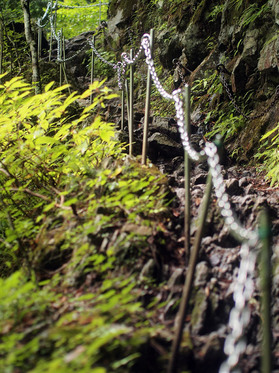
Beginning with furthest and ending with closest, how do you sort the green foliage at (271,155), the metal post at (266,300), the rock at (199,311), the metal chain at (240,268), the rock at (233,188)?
the green foliage at (271,155)
the rock at (233,188)
the rock at (199,311)
the metal chain at (240,268)
the metal post at (266,300)

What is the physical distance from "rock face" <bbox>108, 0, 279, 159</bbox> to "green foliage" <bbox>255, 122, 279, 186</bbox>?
0.25m

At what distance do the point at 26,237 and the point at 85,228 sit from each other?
653 millimetres

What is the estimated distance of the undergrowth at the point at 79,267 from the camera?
1.51m

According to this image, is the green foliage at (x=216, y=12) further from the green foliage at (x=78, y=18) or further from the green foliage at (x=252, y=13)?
the green foliage at (x=78, y=18)

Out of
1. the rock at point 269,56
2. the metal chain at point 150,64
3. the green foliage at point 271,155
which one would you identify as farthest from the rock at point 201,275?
the rock at point 269,56

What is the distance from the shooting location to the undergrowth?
1513 mm

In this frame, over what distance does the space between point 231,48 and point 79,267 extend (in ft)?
20.8

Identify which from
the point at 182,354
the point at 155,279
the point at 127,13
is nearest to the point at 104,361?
the point at 182,354

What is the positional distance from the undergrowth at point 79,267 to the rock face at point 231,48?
336 cm

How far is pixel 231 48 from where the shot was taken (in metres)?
6.82

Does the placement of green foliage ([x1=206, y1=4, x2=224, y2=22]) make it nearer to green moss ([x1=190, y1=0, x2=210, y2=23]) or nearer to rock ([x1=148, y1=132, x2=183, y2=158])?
green moss ([x1=190, y1=0, x2=210, y2=23])

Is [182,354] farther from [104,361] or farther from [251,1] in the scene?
[251,1]

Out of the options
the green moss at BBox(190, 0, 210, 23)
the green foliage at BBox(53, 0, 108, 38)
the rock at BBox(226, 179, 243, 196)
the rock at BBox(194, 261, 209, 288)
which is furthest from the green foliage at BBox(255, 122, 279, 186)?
the green foliage at BBox(53, 0, 108, 38)

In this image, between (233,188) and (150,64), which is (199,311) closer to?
(233,188)
